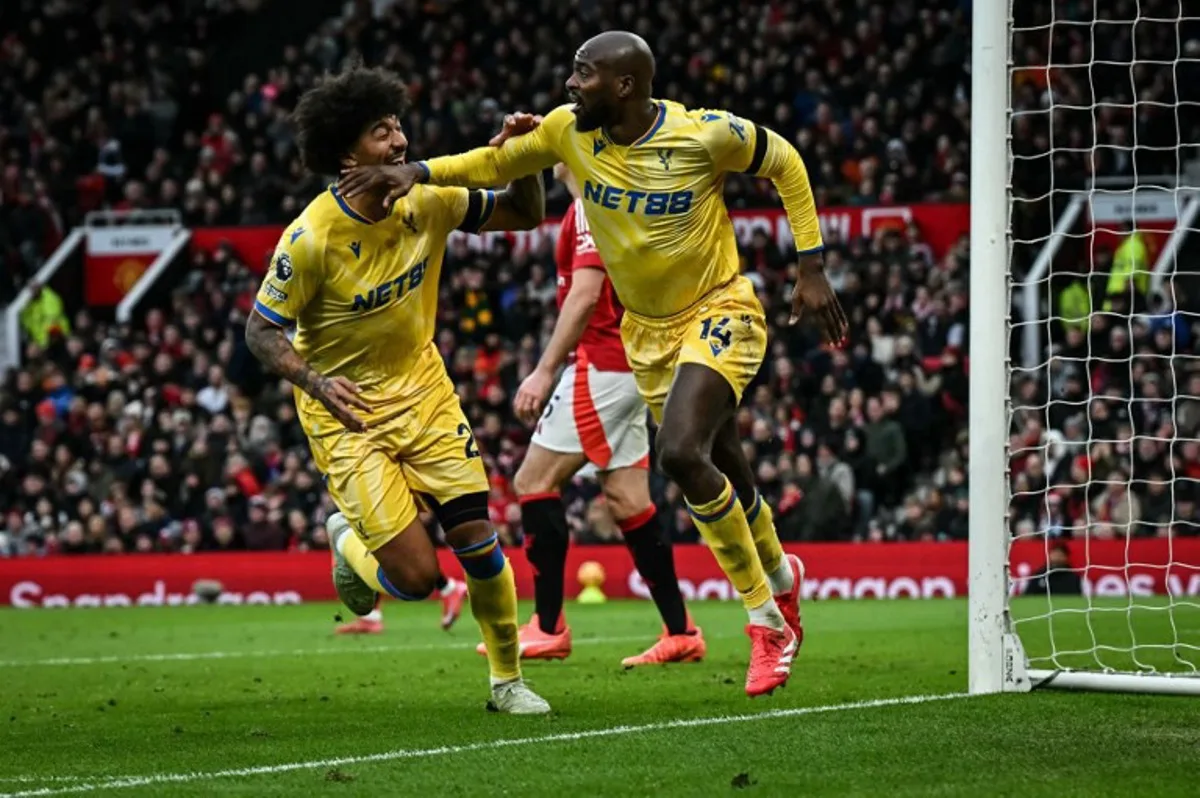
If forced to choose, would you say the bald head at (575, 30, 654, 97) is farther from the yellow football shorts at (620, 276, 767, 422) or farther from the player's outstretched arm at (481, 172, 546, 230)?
the yellow football shorts at (620, 276, 767, 422)

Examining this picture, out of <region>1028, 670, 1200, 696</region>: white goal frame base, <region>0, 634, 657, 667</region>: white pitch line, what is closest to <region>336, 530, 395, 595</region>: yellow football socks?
<region>1028, 670, 1200, 696</region>: white goal frame base

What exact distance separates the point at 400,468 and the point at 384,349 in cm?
50

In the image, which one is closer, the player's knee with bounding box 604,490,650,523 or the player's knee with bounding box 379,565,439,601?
the player's knee with bounding box 379,565,439,601

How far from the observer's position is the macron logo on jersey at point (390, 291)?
25.2 feet

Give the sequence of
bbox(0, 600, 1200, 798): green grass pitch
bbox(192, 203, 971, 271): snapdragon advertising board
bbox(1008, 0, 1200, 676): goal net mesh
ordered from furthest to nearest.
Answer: bbox(192, 203, 971, 271): snapdragon advertising board → bbox(1008, 0, 1200, 676): goal net mesh → bbox(0, 600, 1200, 798): green grass pitch

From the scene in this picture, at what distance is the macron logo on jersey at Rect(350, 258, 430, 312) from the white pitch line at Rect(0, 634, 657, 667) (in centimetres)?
463

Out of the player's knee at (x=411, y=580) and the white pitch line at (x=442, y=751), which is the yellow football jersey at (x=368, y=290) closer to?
the player's knee at (x=411, y=580)

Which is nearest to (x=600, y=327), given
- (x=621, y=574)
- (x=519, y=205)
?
(x=519, y=205)

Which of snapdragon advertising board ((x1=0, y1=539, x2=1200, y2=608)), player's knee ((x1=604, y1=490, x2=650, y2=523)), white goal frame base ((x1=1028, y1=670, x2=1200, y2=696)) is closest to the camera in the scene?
white goal frame base ((x1=1028, y1=670, x2=1200, y2=696))

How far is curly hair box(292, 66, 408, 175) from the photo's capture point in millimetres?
7684

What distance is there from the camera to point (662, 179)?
788 cm

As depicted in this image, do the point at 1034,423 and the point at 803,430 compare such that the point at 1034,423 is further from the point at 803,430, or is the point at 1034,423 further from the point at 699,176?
the point at 699,176

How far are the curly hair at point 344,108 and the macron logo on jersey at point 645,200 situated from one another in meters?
0.92

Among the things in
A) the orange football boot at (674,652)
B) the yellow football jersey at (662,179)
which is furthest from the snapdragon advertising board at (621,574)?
the yellow football jersey at (662,179)
